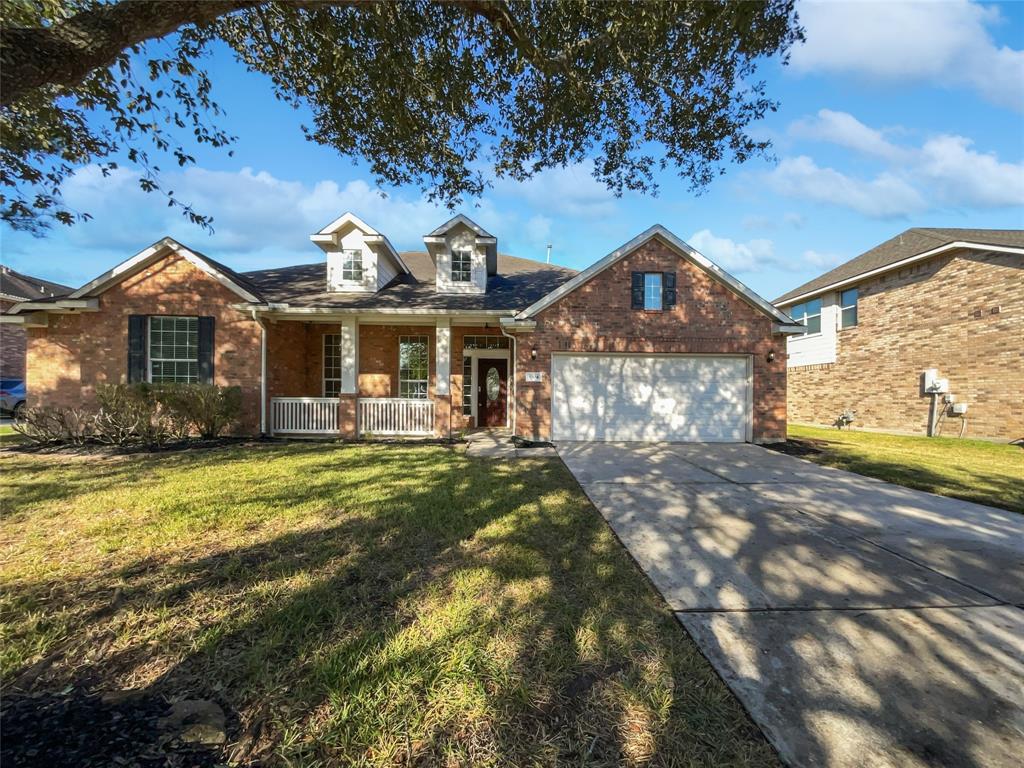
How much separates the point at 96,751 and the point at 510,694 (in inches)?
70.4

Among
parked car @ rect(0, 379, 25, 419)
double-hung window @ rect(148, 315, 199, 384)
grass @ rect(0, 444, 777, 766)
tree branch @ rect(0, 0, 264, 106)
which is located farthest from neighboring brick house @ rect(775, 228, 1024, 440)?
parked car @ rect(0, 379, 25, 419)

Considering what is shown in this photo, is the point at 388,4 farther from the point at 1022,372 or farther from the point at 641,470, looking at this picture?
the point at 1022,372

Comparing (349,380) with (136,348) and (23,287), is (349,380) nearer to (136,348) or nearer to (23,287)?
(136,348)

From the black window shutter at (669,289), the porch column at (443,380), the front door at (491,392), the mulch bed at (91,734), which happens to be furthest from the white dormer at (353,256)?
the mulch bed at (91,734)

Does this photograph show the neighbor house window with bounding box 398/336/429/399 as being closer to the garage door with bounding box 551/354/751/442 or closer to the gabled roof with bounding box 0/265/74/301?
the garage door with bounding box 551/354/751/442

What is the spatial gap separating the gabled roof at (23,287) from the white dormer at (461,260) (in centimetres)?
2158

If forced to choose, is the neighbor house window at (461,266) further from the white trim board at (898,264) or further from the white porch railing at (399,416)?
the white trim board at (898,264)

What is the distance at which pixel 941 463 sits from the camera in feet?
30.0

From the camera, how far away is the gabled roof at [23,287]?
71.9 feet

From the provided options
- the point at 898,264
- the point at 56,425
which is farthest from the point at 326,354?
the point at 898,264

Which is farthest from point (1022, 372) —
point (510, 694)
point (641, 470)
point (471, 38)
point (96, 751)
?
point (96, 751)

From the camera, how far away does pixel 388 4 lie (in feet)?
19.3

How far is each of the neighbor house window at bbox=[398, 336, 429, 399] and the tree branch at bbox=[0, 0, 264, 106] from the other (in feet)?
31.1

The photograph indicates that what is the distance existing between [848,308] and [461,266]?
1618 centimetres
